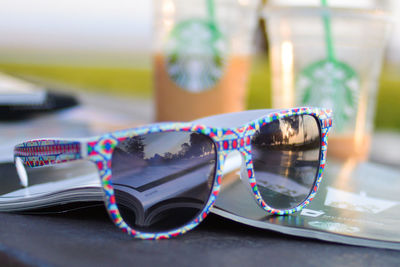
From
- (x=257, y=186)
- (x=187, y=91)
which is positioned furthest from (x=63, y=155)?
(x=187, y=91)

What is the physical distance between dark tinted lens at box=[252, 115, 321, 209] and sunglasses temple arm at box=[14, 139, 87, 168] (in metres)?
0.15

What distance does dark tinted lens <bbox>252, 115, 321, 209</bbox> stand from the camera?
0.35m

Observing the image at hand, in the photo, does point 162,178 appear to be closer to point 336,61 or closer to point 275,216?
point 275,216

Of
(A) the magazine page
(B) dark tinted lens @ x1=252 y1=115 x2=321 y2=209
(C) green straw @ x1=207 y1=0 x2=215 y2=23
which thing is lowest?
(A) the magazine page

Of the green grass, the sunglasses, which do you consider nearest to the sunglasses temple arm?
the sunglasses

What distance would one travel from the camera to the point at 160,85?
0.75m

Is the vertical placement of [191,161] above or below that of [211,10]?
below

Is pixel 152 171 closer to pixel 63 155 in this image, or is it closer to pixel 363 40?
pixel 63 155

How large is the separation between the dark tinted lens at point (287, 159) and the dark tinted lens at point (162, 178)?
5cm

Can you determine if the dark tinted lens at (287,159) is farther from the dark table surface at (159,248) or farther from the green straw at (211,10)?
the green straw at (211,10)

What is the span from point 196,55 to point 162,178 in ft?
1.41

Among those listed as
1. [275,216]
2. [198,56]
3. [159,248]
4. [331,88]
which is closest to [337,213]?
[275,216]

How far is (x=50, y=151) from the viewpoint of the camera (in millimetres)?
283

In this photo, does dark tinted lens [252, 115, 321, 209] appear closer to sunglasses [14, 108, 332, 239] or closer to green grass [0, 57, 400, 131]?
sunglasses [14, 108, 332, 239]
